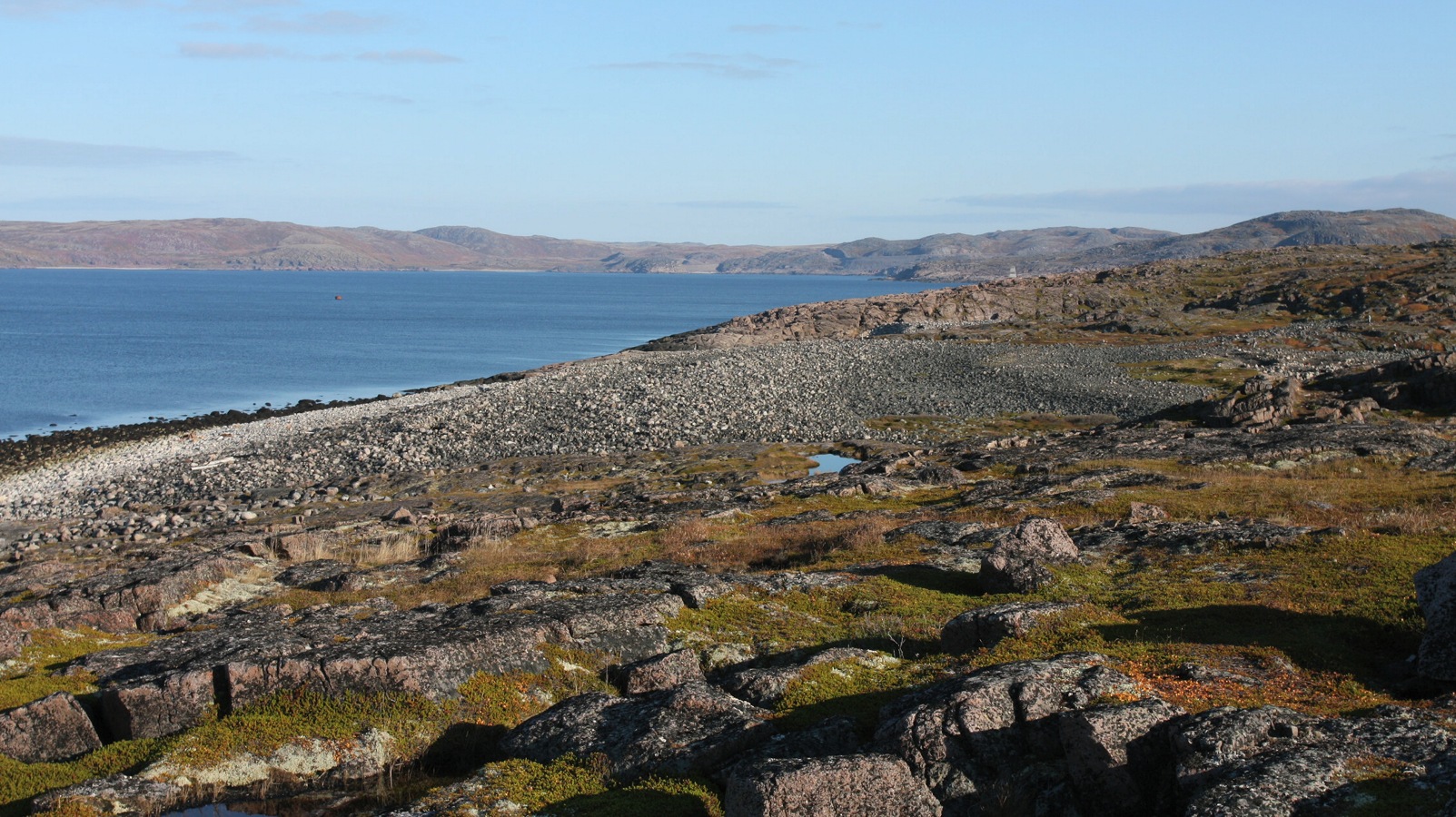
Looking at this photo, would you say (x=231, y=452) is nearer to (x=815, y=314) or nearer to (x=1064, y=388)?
(x=1064, y=388)

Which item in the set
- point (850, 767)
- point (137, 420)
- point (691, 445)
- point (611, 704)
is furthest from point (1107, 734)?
point (137, 420)

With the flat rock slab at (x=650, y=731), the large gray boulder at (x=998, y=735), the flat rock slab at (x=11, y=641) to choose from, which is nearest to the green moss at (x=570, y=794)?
the flat rock slab at (x=650, y=731)

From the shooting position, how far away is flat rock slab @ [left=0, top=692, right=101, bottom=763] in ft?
45.2

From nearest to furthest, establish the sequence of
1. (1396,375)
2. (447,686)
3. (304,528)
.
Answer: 1. (447,686)
2. (304,528)
3. (1396,375)

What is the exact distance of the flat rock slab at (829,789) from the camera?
10219 millimetres

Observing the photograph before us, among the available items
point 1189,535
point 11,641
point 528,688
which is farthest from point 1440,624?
point 11,641

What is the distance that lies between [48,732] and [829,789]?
1082 cm

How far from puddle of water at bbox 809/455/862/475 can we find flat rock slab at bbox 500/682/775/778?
1329 inches

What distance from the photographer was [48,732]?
14.0 meters

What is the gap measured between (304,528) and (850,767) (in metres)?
30.9

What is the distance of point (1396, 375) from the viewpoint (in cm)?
4778

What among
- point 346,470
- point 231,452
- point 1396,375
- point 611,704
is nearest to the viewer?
point 611,704

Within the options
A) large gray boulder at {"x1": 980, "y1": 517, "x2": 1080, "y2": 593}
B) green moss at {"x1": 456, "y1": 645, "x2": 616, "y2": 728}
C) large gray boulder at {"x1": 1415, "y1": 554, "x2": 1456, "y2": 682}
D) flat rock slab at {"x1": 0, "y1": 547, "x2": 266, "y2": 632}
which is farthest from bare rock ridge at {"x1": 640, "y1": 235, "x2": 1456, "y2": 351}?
green moss at {"x1": 456, "y1": 645, "x2": 616, "y2": 728}

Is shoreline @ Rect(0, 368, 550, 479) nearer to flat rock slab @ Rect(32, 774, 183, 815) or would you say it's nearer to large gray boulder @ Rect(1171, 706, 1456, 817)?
flat rock slab @ Rect(32, 774, 183, 815)
